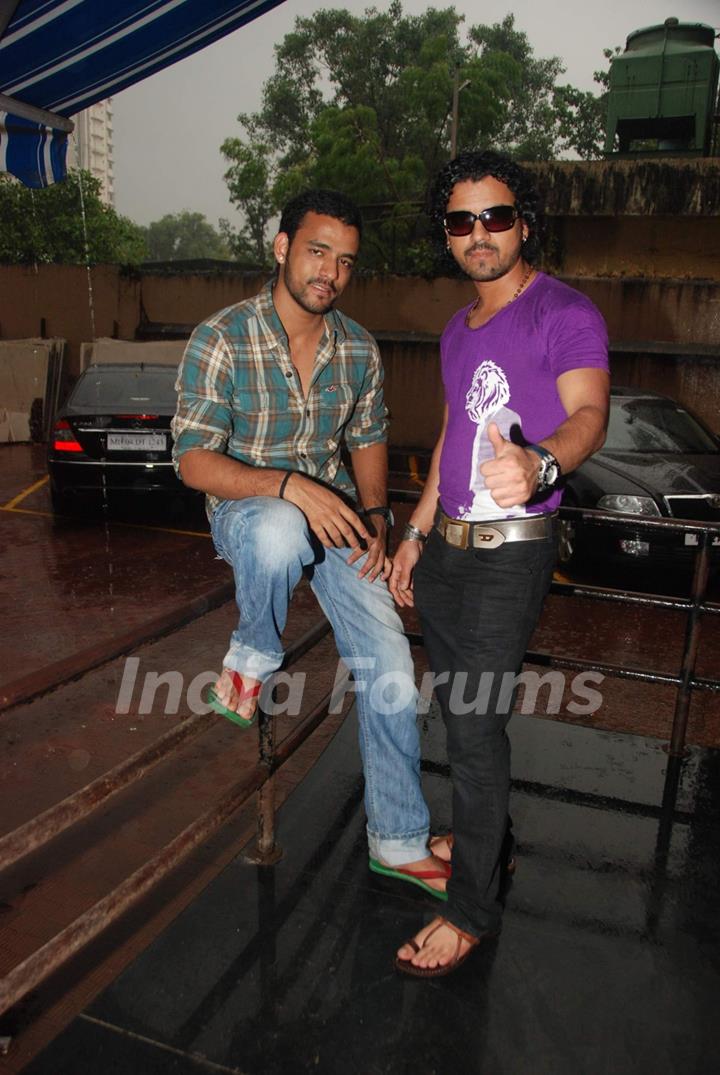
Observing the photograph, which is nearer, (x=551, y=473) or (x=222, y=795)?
(x=551, y=473)

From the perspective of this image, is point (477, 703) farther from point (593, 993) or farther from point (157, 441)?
point (157, 441)

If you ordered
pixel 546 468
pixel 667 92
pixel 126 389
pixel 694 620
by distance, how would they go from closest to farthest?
pixel 546 468 < pixel 694 620 < pixel 126 389 < pixel 667 92

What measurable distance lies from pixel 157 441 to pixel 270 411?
560cm

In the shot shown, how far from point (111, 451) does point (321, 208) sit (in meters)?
5.89

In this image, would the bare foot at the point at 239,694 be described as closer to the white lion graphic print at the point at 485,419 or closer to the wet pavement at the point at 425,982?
the wet pavement at the point at 425,982

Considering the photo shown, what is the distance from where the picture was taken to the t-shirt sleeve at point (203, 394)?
7.66 ft

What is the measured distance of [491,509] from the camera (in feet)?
7.11

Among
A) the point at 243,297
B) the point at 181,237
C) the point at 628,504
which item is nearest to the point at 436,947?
the point at 628,504

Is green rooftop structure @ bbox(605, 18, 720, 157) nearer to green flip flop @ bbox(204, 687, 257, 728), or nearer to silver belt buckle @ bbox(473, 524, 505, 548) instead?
silver belt buckle @ bbox(473, 524, 505, 548)

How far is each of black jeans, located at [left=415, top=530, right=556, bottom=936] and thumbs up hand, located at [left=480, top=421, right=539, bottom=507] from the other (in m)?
0.35

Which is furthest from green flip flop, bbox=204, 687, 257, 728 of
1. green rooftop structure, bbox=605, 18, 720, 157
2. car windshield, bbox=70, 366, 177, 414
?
Result: green rooftop structure, bbox=605, 18, 720, 157

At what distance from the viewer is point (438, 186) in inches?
97.7

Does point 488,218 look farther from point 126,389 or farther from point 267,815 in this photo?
point 126,389

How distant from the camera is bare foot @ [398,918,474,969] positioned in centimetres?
207
